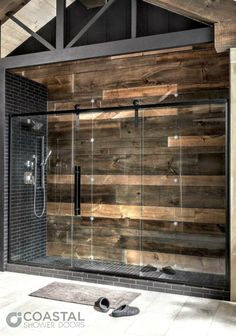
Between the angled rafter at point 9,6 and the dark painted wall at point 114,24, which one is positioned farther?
the angled rafter at point 9,6

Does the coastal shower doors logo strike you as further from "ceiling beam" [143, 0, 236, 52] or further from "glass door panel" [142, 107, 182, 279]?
"ceiling beam" [143, 0, 236, 52]

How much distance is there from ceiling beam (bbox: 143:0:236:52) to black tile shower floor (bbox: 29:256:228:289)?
2.43m

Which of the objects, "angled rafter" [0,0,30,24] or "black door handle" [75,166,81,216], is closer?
"angled rafter" [0,0,30,24]

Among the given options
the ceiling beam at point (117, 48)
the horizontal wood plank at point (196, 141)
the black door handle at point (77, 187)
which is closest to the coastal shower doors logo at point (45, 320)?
the black door handle at point (77, 187)

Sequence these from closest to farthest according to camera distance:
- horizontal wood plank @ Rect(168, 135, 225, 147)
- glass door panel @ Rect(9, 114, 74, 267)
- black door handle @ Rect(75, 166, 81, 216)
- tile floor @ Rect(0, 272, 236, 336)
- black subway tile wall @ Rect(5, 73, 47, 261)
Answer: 1. tile floor @ Rect(0, 272, 236, 336)
2. horizontal wood plank @ Rect(168, 135, 225, 147)
3. black subway tile wall @ Rect(5, 73, 47, 261)
4. glass door panel @ Rect(9, 114, 74, 267)
5. black door handle @ Rect(75, 166, 81, 216)

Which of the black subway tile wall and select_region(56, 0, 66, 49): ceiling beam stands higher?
select_region(56, 0, 66, 49): ceiling beam

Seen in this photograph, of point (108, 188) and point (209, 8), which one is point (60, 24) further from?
point (108, 188)

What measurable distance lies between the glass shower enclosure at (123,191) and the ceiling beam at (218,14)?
2.56ft

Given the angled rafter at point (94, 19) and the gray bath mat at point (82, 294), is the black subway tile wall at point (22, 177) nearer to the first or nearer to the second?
the gray bath mat at point (82, 294)

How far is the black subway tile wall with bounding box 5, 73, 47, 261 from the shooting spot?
4.45m

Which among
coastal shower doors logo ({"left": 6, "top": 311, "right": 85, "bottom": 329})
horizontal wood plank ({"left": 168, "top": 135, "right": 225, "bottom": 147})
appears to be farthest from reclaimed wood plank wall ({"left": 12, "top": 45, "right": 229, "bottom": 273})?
coastal shower doors logo ({"left": 6, "top": 311, "right": 85, "bottom": 329})

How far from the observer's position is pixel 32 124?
185 inches

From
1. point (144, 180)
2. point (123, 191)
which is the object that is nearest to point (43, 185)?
point (123, 191)

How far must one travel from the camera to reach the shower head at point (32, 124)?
4.61m
